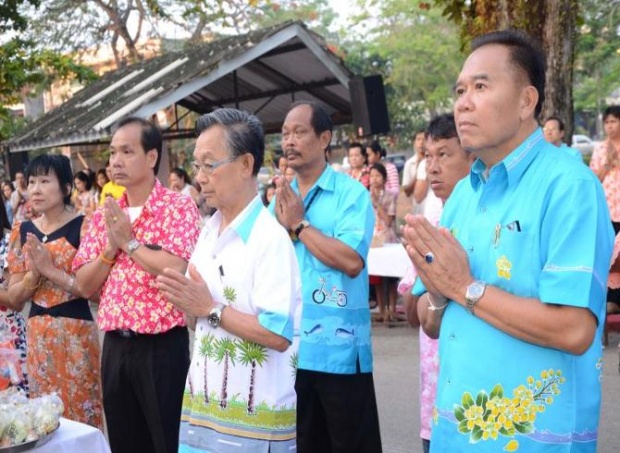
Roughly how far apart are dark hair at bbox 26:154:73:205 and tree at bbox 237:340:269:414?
2032 mm

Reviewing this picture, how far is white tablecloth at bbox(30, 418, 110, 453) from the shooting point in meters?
3.11

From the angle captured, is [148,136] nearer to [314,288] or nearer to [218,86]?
[314,288]

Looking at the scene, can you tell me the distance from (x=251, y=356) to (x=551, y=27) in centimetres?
645

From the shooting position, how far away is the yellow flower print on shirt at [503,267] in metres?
2.31

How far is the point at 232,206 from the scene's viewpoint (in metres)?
3.14

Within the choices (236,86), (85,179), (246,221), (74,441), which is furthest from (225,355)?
(85,179)

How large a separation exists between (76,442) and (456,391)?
155 centimetres

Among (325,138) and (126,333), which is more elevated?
(325,138)

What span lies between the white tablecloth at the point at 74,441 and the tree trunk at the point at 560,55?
639 centimetres

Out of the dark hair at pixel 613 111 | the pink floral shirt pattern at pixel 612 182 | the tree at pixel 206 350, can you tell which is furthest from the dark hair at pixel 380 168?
the tree at pixel 206 350

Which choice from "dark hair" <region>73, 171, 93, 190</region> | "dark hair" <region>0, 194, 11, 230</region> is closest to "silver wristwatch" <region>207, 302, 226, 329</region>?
"dark hair" <region>0, 194, 11, 230</region>

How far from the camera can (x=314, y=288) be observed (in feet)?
13.0

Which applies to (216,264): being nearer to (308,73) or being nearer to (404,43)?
(308,73)

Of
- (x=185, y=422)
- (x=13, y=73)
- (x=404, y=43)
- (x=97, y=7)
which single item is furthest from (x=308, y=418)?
(x=404, y=43)
